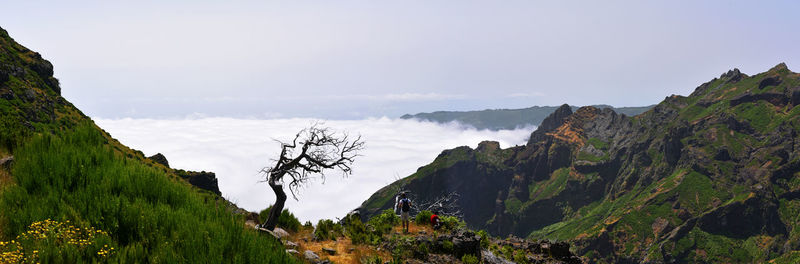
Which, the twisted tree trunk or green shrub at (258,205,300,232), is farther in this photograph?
green shrub at (258,205,300,232)

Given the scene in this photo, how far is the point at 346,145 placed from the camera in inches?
662

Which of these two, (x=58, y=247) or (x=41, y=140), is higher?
(x=41, y=140)

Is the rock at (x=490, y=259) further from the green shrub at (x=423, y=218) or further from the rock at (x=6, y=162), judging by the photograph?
the rock at (x=6, y=162)

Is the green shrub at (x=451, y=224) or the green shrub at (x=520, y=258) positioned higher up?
the green shrub at (x=451, y=224)

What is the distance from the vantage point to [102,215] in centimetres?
666

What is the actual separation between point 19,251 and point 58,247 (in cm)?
46

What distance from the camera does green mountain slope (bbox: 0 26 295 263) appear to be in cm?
561

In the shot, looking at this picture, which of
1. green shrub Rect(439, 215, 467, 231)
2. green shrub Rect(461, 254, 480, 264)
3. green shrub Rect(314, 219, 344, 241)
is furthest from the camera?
green shrub Rect(439, 215, 467, 231)

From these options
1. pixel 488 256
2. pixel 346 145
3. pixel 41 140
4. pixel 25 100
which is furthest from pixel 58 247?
pixel 25 100

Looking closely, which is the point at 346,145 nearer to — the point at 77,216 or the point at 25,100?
the point at 77,216

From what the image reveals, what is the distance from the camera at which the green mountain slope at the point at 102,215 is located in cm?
561

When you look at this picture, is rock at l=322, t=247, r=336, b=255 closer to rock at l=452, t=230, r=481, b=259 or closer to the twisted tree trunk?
the twisted tree trunk

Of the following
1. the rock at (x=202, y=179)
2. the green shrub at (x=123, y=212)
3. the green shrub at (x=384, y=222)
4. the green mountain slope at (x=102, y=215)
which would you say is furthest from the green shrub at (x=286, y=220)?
the rock at (x=202, y=179)

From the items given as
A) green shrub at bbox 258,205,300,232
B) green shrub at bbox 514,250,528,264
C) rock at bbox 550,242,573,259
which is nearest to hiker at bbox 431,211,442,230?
green shrub at bbox 514,250,528,264
